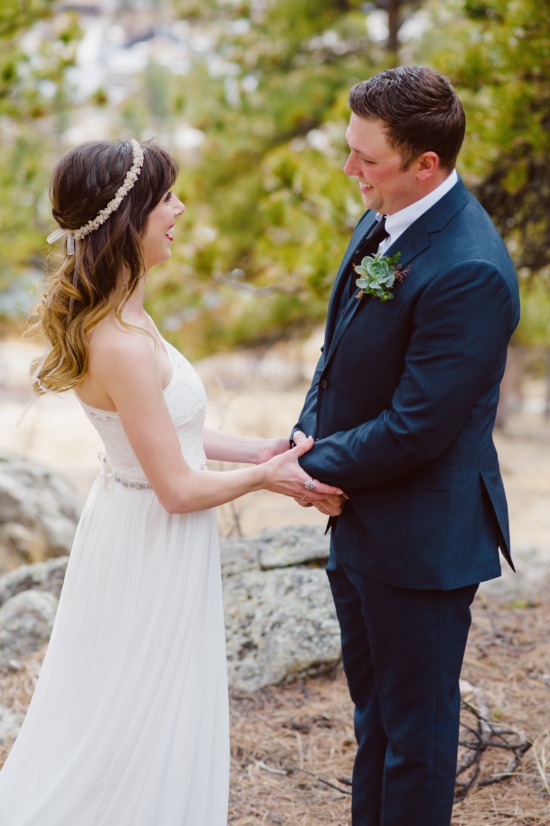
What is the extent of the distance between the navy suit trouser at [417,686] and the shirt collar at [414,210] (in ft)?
2.94

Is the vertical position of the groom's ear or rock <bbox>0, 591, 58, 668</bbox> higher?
the groom's ear

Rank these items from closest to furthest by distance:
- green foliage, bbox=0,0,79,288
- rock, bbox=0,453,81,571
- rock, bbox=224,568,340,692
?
rock, bbox=224,568,340,692 < rock, bbox=0,453,81,571 < green foliage, bbox=0,0,79,288

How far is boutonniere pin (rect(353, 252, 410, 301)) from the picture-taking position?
6.88 ft

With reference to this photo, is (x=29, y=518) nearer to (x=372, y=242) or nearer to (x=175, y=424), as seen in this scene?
(x=175, y=424)

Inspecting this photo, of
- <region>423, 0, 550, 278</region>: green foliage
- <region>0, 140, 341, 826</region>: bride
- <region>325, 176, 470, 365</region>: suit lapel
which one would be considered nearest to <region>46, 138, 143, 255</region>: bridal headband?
<region>0, 140, 341, 826</region>: bride

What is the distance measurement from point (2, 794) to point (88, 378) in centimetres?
122

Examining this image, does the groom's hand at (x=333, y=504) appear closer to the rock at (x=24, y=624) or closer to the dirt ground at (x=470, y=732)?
the dirt ground at (x=470, y=732)

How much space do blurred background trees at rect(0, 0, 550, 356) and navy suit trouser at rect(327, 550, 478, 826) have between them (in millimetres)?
2659

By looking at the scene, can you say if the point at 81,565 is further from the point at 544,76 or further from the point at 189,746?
the point at 544,76

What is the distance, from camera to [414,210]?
7.10ft

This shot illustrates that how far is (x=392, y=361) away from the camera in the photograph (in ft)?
7.02

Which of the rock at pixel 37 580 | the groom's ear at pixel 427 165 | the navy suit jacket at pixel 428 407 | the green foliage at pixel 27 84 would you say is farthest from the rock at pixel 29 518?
the groom's ear at pixel 427 165

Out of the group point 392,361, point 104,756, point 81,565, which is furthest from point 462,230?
point 104,756

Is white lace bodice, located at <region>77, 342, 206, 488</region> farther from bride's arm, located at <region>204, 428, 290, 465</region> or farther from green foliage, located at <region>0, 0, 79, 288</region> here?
green foliage, located at <region>0, 0, 79, 288</region>
